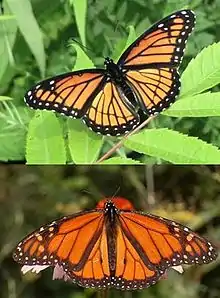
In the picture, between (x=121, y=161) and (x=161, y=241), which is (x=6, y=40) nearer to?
(x=121, y=161)

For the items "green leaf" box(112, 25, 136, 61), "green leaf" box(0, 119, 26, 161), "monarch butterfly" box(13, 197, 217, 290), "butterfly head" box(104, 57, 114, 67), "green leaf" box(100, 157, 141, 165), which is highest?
"green leaf" box(112, 25, 136, 61)

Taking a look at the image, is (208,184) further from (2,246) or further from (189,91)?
(2,246)

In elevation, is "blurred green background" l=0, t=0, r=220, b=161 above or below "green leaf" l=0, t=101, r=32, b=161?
above

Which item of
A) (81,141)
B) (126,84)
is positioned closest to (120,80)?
(126,84)

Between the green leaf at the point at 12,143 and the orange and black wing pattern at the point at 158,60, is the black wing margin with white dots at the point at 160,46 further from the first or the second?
the green leaf at the point at 12,143

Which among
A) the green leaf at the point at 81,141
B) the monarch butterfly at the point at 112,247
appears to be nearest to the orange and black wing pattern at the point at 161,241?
the monarch butterfly at the point at 112,247

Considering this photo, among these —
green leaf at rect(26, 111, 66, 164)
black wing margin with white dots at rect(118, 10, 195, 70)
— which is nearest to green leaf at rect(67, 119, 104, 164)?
green leaf at rect(26, 111, 66, 164)

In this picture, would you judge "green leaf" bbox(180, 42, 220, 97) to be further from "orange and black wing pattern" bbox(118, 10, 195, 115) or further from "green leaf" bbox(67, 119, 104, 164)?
"green leaf" bbox(67, 119, 104, 164)
